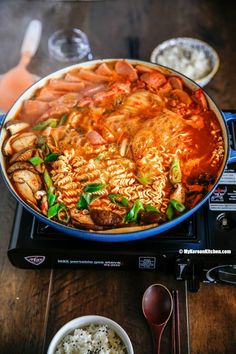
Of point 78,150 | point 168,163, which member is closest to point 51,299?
point 78,150

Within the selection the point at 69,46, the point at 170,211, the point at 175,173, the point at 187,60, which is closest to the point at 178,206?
the point at 170,211

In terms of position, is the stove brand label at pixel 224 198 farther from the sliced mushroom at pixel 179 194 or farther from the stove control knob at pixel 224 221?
the sliced mushroom at pixel 179 194

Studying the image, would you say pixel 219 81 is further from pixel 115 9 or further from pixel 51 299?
pixel 51 299

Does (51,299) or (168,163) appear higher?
(168,163)

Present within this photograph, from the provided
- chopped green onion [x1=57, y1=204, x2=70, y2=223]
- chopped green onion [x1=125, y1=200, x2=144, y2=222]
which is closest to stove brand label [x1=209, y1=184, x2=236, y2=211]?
chopped green onion [x1=125, y1=200, x2=144, y2=222]

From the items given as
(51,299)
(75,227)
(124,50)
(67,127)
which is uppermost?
(124,50)

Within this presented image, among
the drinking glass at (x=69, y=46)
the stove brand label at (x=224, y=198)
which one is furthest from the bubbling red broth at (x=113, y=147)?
the drinking glass at (x=69, y=46)

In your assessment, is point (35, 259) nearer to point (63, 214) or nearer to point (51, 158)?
point (63, 214)
